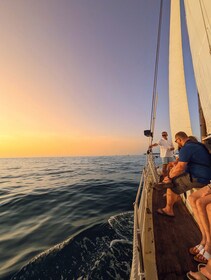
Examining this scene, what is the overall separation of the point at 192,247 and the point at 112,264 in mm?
1920

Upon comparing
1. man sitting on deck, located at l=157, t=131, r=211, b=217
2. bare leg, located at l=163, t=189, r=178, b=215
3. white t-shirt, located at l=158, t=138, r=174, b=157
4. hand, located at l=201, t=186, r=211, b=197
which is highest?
white t-shirt, located at l=158, t=138, r=174, b=157

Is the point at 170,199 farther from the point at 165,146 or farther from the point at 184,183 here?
the point at 165,146

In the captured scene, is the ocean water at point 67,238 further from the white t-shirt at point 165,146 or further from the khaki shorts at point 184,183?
the white t-shirt at point 165,146

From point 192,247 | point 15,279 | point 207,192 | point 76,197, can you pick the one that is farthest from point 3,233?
point 207,192

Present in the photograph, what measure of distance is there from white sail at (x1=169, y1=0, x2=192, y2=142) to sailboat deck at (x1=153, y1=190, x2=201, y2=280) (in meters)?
4.45

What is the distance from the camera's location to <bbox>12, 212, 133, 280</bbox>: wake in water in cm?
364

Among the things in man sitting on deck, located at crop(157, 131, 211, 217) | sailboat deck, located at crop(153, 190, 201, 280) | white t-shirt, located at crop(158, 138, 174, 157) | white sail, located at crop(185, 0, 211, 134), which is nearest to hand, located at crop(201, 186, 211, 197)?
man sitting on deck, located at crop(157, 131, 211, 217)

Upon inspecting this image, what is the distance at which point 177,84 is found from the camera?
866 cm

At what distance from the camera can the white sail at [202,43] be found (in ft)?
13.5

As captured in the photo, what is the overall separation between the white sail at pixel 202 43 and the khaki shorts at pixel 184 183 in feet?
8.20

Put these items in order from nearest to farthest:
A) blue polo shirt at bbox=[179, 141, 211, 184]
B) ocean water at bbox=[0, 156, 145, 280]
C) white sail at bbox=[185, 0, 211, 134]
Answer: blue polo shirt at bbox=[179, 141, 211, 184], ocean water at bbox=[0, 156, 145, 280], white sail at bbox=[185, 0, 211, 134]

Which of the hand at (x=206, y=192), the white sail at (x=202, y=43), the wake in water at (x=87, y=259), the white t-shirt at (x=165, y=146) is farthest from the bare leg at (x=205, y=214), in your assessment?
the white t-shirt at (x=165, y=146)

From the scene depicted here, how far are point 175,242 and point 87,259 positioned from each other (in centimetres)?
222

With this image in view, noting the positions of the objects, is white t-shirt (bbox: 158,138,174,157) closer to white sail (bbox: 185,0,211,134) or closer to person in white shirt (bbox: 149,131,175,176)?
person in white shirt (bbox: 149,131,175,176)
